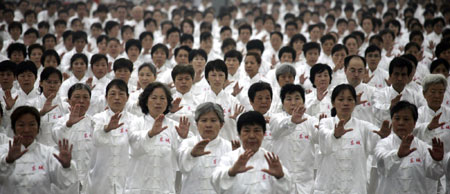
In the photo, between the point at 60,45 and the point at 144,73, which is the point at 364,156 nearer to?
the point at 144,73

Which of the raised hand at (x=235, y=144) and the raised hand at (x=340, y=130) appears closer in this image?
the raised hand at (x=235, y=144)

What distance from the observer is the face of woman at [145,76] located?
286 inches

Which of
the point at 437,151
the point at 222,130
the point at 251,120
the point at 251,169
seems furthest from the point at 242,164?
the point at 222,130

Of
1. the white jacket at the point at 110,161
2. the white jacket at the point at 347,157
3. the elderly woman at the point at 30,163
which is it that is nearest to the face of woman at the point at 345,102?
the white jacket at the point at 347,157

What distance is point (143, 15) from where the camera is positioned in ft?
47.8

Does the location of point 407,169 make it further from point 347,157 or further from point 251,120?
point 251,120

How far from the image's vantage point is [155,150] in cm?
524

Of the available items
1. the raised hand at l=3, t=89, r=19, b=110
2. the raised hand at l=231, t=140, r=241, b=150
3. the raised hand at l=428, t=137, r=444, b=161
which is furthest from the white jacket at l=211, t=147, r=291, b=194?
the raised hand at l=3, t=89, r=19, b=110

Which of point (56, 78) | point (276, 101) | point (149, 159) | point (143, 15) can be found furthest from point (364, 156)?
point (143, 15)

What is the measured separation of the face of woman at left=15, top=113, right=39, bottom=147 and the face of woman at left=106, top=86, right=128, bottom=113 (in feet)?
4.20

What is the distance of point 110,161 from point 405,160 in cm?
331

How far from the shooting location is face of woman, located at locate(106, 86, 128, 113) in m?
5.75

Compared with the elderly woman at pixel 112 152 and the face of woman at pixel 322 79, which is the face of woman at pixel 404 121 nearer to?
the face of woman at pixel 322 79

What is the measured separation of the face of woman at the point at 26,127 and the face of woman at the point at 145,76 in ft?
9.12
